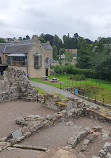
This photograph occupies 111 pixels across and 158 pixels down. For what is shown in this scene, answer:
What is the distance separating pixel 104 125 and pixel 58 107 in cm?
474

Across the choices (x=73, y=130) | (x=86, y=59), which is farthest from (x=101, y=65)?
(x=73, y=130)

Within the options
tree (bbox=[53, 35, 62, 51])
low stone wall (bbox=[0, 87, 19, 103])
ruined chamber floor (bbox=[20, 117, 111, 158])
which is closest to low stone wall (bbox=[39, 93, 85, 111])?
ruined chamber floor (bbox=[20, 117, 111, 158])

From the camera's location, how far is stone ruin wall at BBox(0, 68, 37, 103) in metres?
17.2

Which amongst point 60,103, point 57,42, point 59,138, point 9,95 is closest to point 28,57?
point 9,95

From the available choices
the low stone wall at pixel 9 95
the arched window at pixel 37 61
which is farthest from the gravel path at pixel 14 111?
the arched window at pixel 37 61

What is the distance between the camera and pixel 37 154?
6586 mm

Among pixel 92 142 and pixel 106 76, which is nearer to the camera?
pixel 92 142

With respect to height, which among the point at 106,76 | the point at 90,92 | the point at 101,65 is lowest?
the point at 90,92

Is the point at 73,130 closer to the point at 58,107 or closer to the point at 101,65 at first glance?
the point at 58,107

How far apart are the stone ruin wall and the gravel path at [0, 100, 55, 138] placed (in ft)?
3.01

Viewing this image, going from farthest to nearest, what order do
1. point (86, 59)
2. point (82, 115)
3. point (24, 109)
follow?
point (86, 59)
point (24, 109)
point (82, 115)

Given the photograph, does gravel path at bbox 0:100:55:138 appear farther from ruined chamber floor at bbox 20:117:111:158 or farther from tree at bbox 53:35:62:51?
tree at bbox 53:35:62:51

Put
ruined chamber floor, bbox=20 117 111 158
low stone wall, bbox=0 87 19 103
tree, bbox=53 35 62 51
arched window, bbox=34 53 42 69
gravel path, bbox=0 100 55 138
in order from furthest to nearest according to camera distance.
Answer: tree, bbox=53 35 62 51 < arched window, bbox=34 53 42 69 < low stone wall, bbox=0 87 19 103 < gravel path, bbox=0 100 55 138 < ruined chamber floor, bbox=20 117 111 158

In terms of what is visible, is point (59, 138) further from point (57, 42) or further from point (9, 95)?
point (57, 42)
